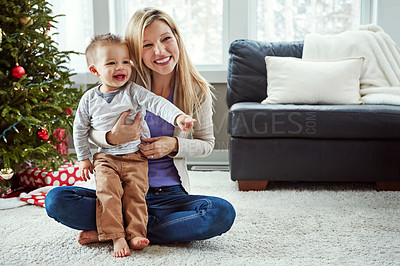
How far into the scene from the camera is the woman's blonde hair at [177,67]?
145 cm

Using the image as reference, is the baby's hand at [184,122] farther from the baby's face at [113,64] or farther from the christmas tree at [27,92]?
the christmas tree at [27,92]

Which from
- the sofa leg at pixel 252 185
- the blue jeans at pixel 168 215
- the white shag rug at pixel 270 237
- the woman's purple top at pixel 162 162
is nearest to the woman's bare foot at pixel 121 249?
the white shag rug at pixel 270 237

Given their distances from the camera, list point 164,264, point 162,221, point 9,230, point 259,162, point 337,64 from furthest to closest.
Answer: point 337,64 < point 259,162 < point 9,230 < point 162,221 < point 164,264

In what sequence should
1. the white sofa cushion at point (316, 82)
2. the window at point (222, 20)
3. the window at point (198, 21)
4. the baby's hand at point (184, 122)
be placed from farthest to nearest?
the window at point (198, 21), the window at point (222, 20), the white sofa cushion at point (316, 82), the baby's hand at point (184, 122)

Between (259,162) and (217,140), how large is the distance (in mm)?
1116

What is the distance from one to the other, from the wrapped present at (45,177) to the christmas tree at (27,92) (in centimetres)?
6

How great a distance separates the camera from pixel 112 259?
1.33 m

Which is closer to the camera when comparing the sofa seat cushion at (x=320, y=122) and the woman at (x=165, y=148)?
the woman at (x=165, y=148)

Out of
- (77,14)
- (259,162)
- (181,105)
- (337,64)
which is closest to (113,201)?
(181,105)

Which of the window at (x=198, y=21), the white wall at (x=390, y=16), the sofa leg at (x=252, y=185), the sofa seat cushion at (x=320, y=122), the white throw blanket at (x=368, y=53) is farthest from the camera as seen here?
the window at (x=198, y=21)

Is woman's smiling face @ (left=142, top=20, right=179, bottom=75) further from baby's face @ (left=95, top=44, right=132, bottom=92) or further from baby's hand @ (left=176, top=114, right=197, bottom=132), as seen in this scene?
baby's hand @ (left=176, top=114, right=197, bottom=132)

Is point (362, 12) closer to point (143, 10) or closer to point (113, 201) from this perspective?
point (143, 10)

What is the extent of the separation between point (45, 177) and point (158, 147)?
47.6 inches

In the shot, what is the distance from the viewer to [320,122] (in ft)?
7.40
